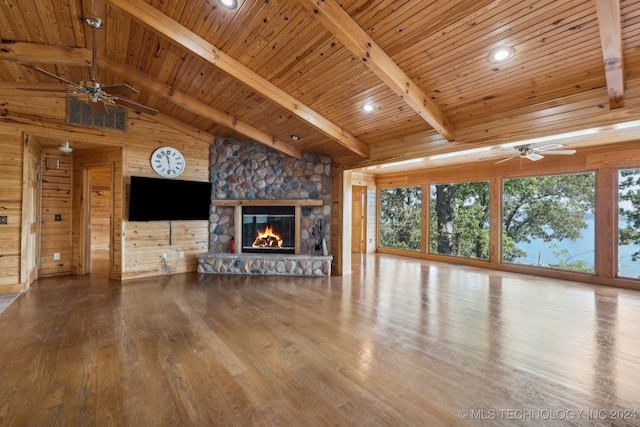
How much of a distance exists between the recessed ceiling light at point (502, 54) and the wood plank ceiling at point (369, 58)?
7 cm

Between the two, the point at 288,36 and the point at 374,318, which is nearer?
the point at 288,36

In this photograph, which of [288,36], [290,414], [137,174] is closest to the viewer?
[290,414]

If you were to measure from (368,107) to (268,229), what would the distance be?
3.48 metres

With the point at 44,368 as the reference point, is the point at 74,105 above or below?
above

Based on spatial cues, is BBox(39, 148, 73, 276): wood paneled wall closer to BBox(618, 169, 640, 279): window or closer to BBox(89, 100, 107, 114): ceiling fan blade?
BBox(89, 100, 107, 114): ceiling fan blade

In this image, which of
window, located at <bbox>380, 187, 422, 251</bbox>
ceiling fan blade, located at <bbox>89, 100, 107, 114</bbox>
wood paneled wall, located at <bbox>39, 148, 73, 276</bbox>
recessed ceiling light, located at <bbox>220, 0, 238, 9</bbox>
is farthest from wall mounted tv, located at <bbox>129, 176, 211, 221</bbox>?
window, located at <bbox>380, 187, 422, 251</bbox>

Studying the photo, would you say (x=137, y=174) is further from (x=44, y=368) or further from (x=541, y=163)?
(x=541, y=163)

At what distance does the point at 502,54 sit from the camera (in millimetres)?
2900

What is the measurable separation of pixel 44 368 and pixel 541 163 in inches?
332

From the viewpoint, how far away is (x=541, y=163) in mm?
6246

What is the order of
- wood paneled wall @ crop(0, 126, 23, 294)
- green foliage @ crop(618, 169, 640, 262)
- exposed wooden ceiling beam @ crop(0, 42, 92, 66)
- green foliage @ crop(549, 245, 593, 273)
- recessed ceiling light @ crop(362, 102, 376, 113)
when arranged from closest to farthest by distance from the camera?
exposed wooden ceiling beam @ crop(0, 42, 92, 66), recessed ceiling light @ crop(362, 102, 376, 113), wood paneled wall @ crop(0, 126, 23, 294), green foliage @ crop(618, 169, 640, 262), green foliage @ crop(549, 245, 593, 273)

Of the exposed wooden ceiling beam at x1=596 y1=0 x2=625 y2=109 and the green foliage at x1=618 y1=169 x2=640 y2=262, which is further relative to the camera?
the green foliage at x1=618 y1=169 x2=640 y2=262

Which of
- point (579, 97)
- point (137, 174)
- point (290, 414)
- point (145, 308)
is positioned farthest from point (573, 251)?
point (137, 174)

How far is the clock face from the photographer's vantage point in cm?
568
